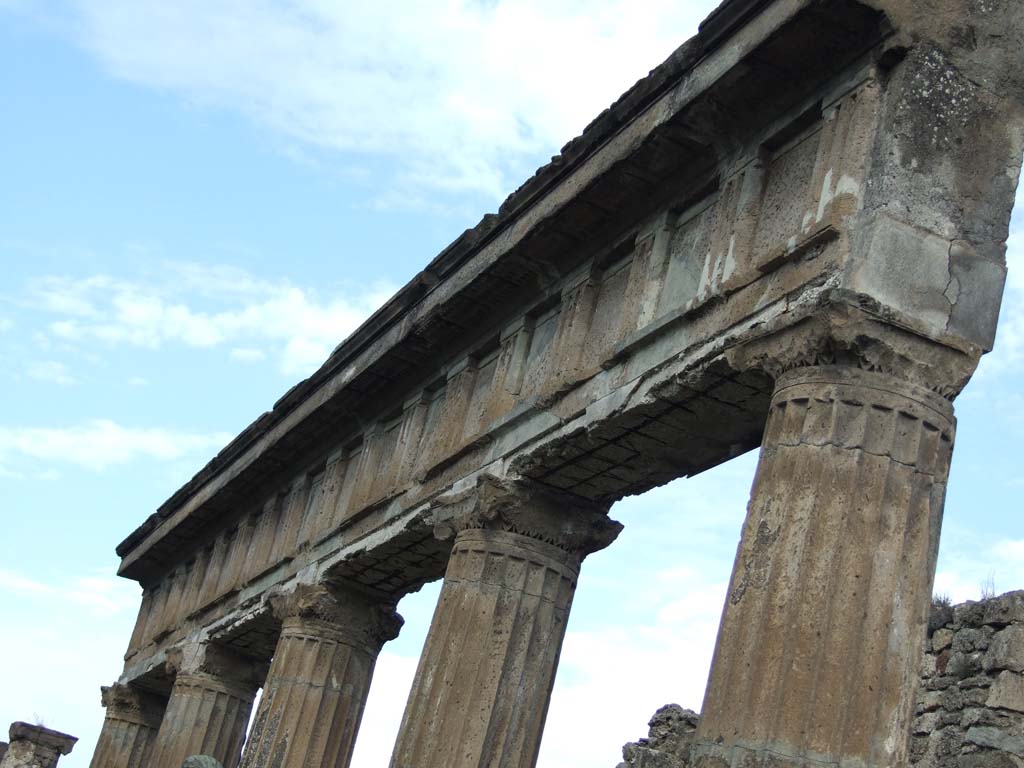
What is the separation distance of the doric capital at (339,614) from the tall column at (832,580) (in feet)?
24.2

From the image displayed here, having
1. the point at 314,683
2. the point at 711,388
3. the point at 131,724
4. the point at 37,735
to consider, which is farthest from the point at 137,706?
the point at 711,388

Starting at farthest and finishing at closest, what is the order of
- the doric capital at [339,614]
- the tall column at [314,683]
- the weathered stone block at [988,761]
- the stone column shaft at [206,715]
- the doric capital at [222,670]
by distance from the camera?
the doric capital at [222,670] → the stone column shaft at [206,715] → the doric capital at [339,614] → the tall column at [314,683] → the weathered stone block at [988,761]

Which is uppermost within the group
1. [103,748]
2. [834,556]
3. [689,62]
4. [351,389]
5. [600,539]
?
[689,62]

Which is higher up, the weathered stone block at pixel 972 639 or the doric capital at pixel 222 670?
the weathered stone block at pixel 972 639

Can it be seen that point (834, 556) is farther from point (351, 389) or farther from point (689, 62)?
point (351, 389)

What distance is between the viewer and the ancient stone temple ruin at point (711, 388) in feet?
24.7

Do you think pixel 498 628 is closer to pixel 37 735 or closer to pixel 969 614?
pixel 969 614

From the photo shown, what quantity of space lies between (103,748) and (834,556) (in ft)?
57.8

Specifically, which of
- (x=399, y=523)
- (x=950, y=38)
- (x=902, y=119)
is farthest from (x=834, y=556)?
(x=399, y=523)

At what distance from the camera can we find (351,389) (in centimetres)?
1495

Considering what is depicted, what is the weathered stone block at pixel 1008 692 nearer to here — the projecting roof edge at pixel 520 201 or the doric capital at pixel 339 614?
the projecting roof edge at pixel 520 201

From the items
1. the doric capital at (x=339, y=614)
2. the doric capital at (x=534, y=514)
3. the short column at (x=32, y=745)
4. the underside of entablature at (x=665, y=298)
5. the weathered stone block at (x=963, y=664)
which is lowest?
the short column at (x=32, y=745)

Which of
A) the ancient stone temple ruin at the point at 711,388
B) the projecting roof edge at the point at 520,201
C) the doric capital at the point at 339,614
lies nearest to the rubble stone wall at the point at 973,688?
the ancient stone temple ruin at the point at 711,388

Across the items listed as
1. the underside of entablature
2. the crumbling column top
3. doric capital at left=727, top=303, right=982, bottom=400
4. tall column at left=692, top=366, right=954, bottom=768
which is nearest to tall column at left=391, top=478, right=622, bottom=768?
the underside of entablature
